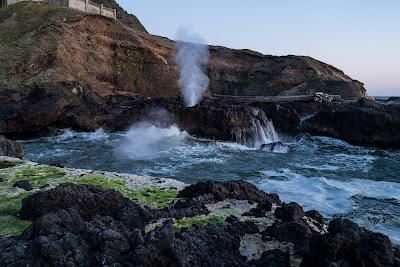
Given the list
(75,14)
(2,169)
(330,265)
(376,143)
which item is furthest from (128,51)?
(330,265)

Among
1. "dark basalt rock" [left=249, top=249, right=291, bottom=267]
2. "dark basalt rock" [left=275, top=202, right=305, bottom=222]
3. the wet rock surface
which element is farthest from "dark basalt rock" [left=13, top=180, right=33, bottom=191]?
"dark basalt rock" [left=249, top=249, right=291, bottom=267]

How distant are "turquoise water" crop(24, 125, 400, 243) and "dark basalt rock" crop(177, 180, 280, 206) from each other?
9.36ft

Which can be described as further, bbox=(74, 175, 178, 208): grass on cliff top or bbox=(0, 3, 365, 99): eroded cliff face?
bbox=(0, 3, 365, 99): eroded cliff face

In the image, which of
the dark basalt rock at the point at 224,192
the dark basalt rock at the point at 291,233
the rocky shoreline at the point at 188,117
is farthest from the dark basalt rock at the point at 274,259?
the rocky shoreline at the point at 188,117

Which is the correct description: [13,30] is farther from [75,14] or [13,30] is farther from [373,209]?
[373,209]

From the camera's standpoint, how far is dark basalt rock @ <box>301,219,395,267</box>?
15.6 feet

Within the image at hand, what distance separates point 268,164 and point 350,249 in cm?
1312

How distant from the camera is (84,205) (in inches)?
259

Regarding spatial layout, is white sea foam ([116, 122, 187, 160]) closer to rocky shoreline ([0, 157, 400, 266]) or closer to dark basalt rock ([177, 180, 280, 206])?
rocky shoreline ([0, 157, 400, 266])

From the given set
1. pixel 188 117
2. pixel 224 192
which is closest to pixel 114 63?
pixel 188 117

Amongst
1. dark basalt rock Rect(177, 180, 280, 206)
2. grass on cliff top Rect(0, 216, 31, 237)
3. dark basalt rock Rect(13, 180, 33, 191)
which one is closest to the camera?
grass on cliff top Rect(0, 216, 31, 237)

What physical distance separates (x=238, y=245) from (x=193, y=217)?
1.11 m

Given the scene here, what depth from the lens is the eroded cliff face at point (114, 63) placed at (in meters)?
31.2

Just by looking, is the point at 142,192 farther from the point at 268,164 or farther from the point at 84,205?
the point at 268,164
